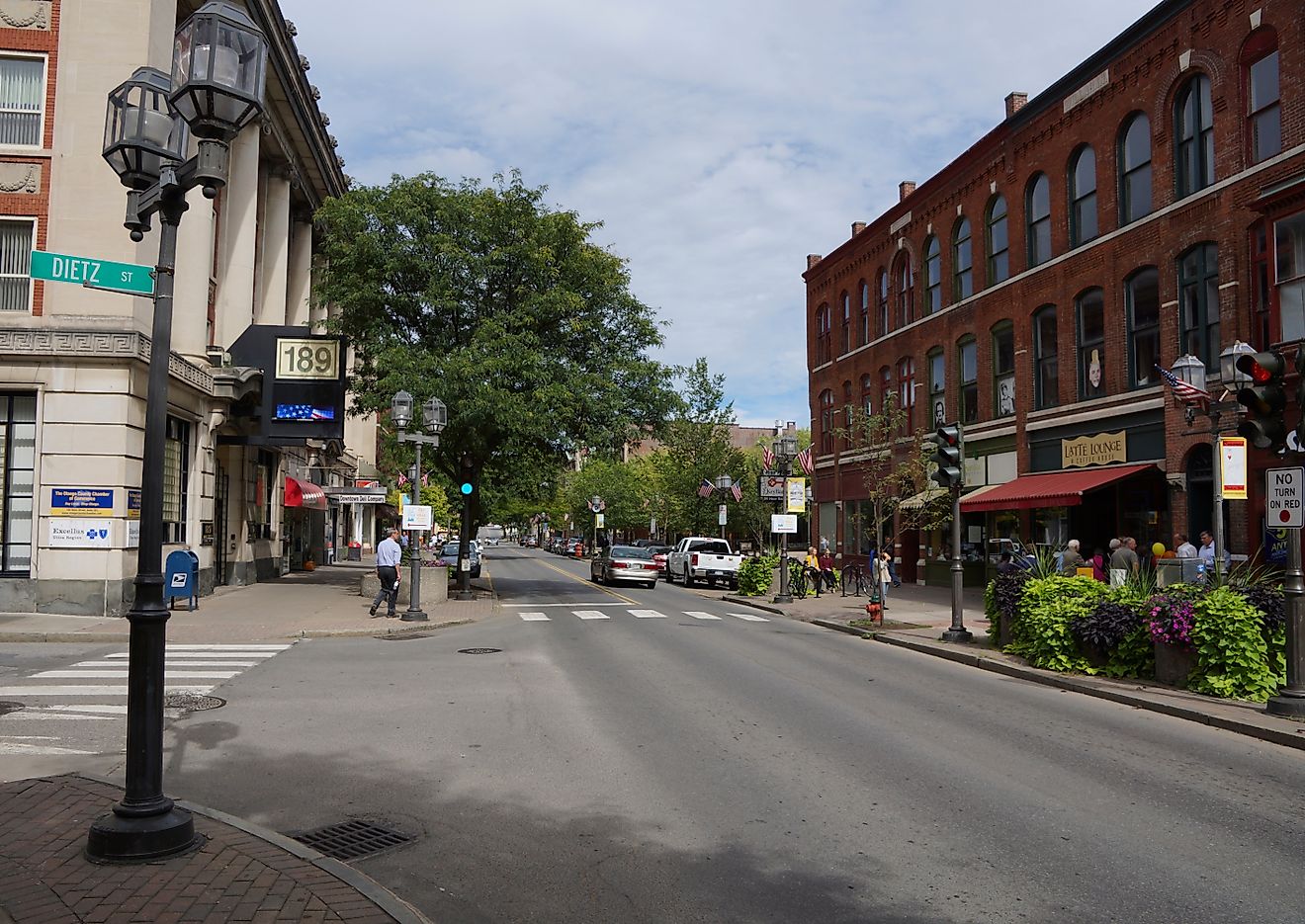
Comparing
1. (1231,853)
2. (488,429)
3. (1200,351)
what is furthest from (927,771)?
(488,429)

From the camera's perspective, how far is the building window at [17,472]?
18.8m

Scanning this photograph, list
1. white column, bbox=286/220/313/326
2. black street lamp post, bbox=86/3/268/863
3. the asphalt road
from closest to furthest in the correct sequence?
the asphalt road, black street lamp post, bbox=86/3/268/863, white column, bbox=286/220/313/326

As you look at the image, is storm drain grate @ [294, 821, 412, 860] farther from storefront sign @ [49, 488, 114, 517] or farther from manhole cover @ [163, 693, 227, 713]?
storefront sign @ [49, 488, 114, 517]

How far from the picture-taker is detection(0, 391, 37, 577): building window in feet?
61.8

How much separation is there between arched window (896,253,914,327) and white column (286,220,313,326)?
22125mm

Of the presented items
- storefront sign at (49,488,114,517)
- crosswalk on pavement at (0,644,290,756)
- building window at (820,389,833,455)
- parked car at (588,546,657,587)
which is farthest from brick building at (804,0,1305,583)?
storefront sign at (49,488,114,517)

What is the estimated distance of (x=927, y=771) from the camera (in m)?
7.75

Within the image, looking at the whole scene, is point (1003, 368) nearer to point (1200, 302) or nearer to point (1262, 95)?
point (1200, 302)

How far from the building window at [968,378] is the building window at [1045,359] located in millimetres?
2926

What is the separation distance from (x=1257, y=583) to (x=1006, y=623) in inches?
188

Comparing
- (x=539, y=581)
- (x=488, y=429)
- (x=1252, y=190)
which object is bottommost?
(x=539, y=581)

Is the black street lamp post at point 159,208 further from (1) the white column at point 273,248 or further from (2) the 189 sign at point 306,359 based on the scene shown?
(1) the white column at point 273,248

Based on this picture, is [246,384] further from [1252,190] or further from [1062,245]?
[1252,190]

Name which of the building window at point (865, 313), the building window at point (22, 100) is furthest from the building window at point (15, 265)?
the building window at point (865, 313)
